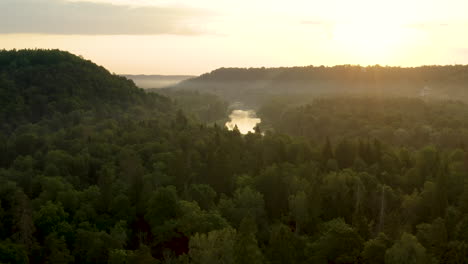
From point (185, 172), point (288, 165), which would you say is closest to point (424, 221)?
point (288, 165)

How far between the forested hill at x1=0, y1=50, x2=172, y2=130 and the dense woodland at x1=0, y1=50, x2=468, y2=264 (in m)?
2.72

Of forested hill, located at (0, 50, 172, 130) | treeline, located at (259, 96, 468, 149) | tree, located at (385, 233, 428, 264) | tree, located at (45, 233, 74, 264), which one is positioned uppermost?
forested hill, located at (0, 50, 172, 130)

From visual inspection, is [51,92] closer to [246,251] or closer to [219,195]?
[219,195]

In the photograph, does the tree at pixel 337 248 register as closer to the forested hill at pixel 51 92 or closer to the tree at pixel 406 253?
the tree at pixel 406 253

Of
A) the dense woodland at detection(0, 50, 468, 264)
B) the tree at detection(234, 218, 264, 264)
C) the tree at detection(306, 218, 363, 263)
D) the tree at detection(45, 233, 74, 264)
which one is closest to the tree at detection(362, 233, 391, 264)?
the dense woodland at detection(0, 50, 468, 264)

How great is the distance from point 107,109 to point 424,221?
117594 millimetres

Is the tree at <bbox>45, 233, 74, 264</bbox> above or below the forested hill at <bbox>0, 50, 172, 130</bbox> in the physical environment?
below

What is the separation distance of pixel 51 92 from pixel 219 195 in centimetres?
9524

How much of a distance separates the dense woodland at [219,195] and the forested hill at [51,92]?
2.72 meters

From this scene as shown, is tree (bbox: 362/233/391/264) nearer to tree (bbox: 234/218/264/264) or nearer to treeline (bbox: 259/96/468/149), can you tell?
tree (bbox: 234/218/264/264)

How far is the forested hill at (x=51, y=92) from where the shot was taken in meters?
160

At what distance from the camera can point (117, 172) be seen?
103062 mm

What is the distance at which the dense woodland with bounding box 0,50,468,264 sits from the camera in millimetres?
64188

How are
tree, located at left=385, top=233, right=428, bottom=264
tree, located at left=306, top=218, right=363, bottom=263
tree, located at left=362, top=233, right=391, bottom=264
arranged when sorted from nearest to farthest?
1. tree, located at left=385, top=233, right=428, bottom=264
2. tree, located at left=362, top=233, right=391, bottom=264
3. tree, located at left=306, top=218, right=363, bottom=263
